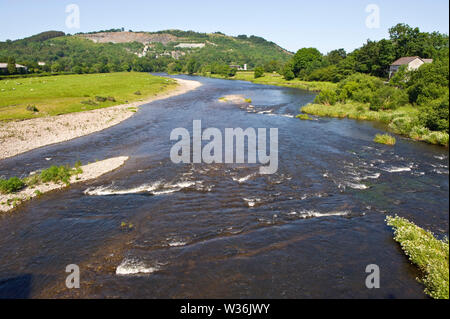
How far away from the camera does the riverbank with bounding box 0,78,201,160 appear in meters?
33.5

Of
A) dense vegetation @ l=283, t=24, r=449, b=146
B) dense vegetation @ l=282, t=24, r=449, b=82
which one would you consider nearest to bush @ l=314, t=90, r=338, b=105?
dense vegetation @ l=283, t=24, r=449, b=146

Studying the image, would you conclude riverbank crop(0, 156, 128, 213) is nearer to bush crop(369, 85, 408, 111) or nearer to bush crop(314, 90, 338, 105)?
bush crop(314, 90, 338, 105)

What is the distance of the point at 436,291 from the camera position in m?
12.4

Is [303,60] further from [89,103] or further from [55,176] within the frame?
[55,176]

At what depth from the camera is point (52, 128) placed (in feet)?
133

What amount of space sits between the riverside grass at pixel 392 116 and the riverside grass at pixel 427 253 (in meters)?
19.7

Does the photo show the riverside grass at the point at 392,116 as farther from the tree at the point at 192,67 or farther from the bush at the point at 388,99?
the tree at the point at 192,67

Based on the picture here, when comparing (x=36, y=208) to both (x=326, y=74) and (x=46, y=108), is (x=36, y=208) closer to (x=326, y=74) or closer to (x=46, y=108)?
(x=46, y=108)

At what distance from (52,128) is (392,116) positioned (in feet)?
172

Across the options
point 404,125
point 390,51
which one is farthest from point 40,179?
point 390,51

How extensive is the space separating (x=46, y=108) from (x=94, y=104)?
31.5 ft

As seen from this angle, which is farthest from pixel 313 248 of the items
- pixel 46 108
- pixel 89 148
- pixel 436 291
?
pixel 46 108

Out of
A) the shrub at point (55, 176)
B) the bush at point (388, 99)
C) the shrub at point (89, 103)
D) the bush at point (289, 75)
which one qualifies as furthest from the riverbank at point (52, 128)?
the bush at point (289, 75)

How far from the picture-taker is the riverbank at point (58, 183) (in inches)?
814
